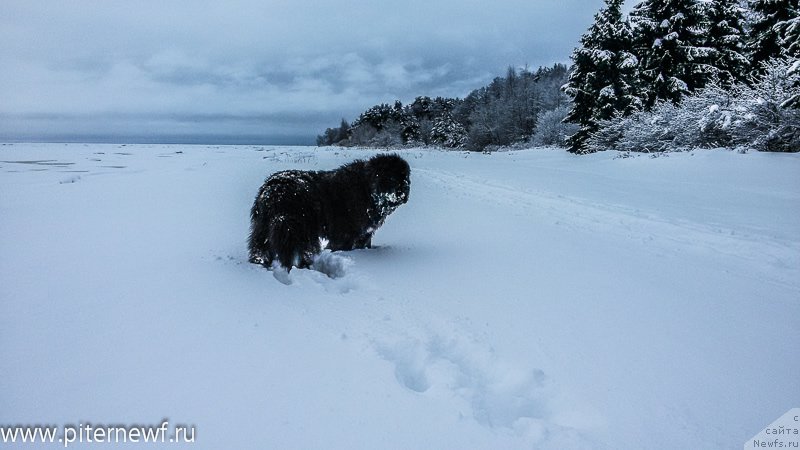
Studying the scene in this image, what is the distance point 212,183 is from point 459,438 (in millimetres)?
11611

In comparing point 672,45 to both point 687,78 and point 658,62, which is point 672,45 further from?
point 687,78

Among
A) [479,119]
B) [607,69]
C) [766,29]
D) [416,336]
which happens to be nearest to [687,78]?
[607,69]

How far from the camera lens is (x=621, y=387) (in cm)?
214

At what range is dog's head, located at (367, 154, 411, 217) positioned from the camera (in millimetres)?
5195

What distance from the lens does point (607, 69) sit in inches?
840

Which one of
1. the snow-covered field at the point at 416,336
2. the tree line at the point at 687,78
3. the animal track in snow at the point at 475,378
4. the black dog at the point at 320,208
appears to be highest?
the tree line at the point at 687,78

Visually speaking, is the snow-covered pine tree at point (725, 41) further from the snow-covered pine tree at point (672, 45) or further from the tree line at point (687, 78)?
the snow-covered pine tree at point (672, 45)

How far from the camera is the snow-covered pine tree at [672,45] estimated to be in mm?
19578

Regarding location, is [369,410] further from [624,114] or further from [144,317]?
[624,114]

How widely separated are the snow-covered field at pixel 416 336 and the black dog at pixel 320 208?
0.84ft

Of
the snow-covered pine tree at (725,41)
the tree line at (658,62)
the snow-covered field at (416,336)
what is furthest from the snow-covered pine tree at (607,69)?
the snow-covered field at (416,336)

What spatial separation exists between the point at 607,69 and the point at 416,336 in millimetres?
23625

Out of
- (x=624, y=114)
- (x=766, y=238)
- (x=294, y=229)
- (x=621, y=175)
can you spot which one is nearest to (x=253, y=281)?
(x=294, y=229)

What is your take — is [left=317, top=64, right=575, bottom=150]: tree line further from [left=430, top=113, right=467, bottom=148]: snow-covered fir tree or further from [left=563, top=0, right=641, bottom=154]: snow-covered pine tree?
[left=563, top=0, right=641, bottom=154]: snow-covered pine tree
